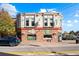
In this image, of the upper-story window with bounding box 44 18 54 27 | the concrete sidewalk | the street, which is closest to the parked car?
the street

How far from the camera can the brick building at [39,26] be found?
1077cm

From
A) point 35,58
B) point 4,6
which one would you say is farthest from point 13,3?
point 35,58

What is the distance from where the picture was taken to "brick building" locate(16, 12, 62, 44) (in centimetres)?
1077

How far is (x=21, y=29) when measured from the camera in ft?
35.4

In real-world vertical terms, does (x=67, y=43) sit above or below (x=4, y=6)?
below

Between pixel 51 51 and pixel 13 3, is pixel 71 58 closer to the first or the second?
pixel 51 51

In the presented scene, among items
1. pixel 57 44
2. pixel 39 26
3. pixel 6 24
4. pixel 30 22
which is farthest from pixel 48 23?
pixel 6 24

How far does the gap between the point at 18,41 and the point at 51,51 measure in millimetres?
1014

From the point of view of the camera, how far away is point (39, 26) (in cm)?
1075

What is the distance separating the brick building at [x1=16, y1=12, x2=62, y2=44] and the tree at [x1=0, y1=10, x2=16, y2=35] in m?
0.18

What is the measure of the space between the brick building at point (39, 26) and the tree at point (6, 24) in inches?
7.0

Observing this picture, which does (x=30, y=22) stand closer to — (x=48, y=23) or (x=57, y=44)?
(x=48, y=23)

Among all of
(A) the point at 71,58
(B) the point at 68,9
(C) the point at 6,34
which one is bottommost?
(A) the point at 71,58

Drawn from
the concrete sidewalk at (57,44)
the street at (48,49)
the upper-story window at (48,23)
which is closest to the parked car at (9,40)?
the street at (48,49)
